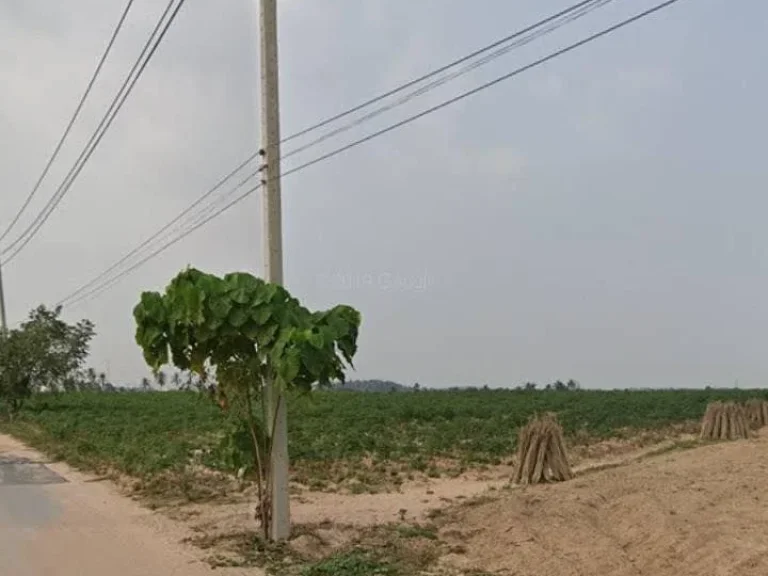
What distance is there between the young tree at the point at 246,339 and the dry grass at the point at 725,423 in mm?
15492

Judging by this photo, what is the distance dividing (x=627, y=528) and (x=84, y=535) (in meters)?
6.04

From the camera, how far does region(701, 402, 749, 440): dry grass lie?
71.4 ft

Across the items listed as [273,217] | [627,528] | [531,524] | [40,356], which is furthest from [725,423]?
[40,356]

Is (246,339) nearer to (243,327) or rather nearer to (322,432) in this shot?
(243,327)

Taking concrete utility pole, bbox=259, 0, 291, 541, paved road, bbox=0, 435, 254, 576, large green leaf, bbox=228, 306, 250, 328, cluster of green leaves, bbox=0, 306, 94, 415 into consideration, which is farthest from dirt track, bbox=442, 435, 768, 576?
cluster of green leaves, bbox=0, 306, 94, 415

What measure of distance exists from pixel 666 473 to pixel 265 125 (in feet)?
22.1

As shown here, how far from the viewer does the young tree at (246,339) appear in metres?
8.77

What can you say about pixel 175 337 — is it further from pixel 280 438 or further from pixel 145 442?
pixel 145 442

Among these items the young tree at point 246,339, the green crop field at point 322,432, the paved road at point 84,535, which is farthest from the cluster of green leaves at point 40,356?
the young tree at point 246,339

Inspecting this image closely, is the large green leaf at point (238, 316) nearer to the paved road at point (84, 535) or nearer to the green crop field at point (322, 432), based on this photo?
the green crop field at point (322, 432)

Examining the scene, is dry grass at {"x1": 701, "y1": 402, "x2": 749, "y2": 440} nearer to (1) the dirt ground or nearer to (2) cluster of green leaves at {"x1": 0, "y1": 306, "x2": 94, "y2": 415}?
(1) the dirt ground

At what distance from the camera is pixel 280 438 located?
377 inches

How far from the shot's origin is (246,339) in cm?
929

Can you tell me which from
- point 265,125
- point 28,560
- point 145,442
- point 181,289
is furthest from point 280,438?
point 145,442
